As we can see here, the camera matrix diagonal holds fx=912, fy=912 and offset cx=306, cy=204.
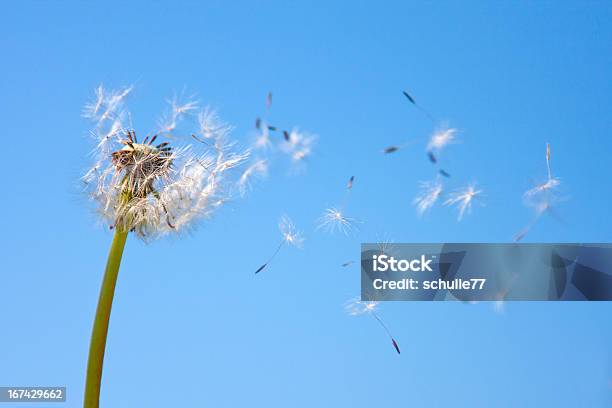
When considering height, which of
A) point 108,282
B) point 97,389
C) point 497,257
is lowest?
point 97,389

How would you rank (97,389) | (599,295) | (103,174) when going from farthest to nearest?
(599,295) → (103,174) → (97,389)

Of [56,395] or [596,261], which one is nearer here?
[56,395]

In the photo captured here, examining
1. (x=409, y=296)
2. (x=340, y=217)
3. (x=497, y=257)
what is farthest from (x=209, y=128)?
(x=497, y=257)

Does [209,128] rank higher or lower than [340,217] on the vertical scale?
higher

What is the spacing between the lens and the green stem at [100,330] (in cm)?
1370

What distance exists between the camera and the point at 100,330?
1394 cm

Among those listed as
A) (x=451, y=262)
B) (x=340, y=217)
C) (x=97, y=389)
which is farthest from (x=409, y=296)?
(x=97, y=389)

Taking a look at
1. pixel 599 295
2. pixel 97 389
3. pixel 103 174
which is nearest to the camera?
pixel 97 389

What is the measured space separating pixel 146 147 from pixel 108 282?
2.22m

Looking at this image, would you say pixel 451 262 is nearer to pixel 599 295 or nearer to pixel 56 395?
pixel 599 295

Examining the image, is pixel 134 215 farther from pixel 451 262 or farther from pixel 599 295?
pixel 599 295

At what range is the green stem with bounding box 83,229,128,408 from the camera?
1370 cm

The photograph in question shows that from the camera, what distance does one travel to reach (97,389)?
45.0 feet

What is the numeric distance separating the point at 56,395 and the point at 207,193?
408 cm
